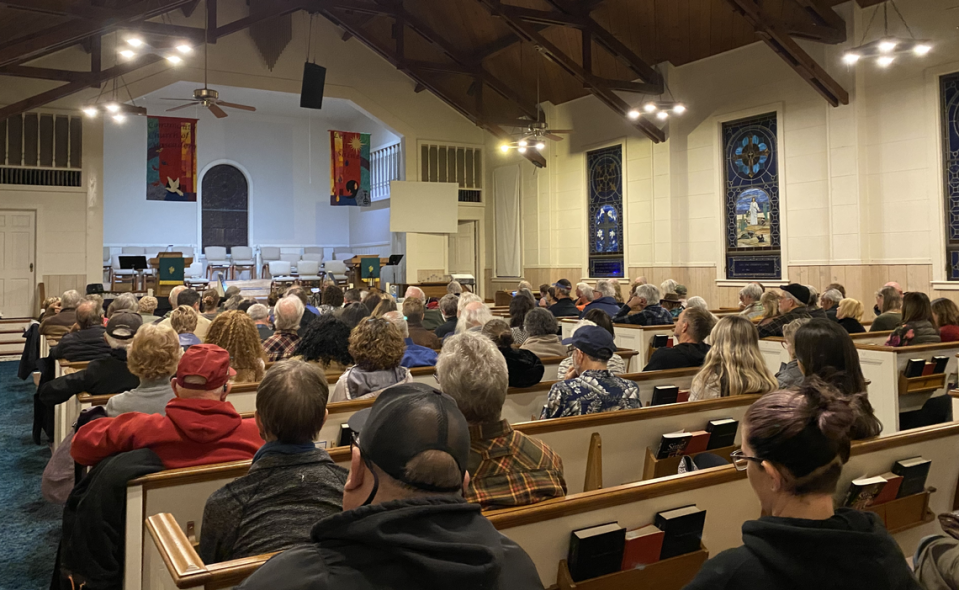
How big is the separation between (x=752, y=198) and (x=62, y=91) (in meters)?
10.8

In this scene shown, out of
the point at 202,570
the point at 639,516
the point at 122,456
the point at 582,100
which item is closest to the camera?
the point at 202,570

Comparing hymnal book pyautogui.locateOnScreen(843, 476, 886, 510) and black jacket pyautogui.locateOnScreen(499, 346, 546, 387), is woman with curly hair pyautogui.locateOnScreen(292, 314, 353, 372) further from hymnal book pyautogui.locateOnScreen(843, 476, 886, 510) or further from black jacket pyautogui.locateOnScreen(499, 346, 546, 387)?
hymnal book pyautogui.locateOnScreen(843, 476, 886, 510)

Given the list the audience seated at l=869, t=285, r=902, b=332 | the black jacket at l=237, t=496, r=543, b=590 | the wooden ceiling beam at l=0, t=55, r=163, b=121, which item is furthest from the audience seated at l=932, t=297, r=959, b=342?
the wooden ceiling beam at l=0, t=55, r=163, b=121

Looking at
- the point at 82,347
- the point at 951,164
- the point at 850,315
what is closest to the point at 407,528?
the point at 82,347

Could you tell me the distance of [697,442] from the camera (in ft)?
9.30

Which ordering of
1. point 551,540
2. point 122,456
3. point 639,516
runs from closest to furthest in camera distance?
point 551,540 → point 639,516 → point 122,456

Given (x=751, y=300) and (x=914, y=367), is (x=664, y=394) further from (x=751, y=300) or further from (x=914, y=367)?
(x=751, y=300)

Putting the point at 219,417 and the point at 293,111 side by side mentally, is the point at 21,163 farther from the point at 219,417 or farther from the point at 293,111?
the point at 219,417

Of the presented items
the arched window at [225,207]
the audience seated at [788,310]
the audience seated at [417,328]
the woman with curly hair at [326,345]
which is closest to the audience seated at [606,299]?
the audience seated at [788,310]

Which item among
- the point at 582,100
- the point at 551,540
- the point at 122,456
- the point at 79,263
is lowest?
the point at 551,540

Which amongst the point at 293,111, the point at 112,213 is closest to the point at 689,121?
the point at 293,111

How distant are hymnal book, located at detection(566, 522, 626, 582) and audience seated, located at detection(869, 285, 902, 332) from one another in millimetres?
5014

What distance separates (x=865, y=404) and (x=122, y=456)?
2.27 meters

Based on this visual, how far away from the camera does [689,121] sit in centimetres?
1098
